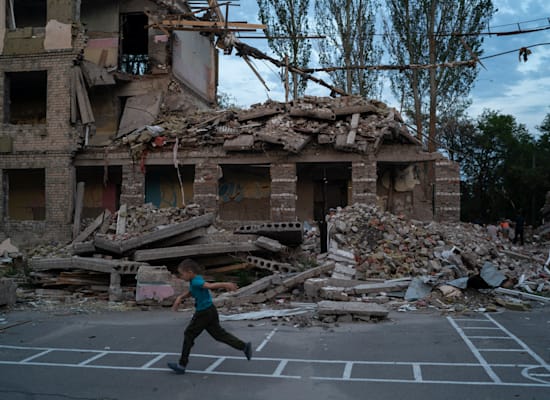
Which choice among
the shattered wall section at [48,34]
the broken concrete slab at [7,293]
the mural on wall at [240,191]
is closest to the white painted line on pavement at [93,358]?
the broken concrete slab at [7,293]

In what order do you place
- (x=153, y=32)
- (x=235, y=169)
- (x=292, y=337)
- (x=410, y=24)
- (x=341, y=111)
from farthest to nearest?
(x=410, y=24) < (x=153, y=32) < (x=235, y=169) < (x=341, y=111) < (x=292, y=337)

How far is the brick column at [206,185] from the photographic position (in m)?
20.8

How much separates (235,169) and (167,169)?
312 cm

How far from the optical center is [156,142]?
69.6 feet

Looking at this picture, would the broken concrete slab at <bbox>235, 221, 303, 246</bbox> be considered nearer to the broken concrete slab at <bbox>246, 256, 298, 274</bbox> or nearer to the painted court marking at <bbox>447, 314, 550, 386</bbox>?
the broken concrete slab at <bbox>246, 256, 298, 274</bbox>

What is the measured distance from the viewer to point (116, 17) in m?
24.6

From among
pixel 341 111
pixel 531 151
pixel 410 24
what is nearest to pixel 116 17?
pixel 341 111

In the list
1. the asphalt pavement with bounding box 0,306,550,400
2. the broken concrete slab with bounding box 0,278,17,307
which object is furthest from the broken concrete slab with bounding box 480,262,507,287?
the broken concrete slab with bounding box 0,278,17,307

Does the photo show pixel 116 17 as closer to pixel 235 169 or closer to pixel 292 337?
pixel 235 169

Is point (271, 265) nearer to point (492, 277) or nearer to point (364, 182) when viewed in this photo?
point (492, 277)

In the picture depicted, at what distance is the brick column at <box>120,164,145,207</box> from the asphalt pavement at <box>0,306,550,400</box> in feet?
Result: 36.2

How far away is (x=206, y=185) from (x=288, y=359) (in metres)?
14.3

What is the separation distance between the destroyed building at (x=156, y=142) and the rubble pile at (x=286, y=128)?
57 millimetres

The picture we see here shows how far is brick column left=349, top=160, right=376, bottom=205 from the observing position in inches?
784
